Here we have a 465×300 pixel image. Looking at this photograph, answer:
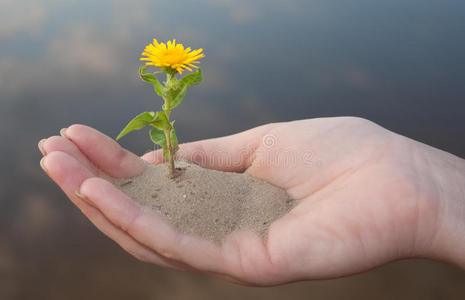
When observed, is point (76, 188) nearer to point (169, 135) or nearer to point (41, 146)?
point (41, 146)

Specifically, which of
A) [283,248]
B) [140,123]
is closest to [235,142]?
[140,123]

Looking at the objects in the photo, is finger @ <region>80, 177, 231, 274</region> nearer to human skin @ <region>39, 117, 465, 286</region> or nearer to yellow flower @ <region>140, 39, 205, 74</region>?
human skin @ <region>39, 117, 465, 286</region>

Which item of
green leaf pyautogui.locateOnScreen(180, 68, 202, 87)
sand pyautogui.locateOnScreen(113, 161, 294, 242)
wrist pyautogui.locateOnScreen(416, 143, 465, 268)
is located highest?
green leaf pyautogui.locateOnScreen(180, 68, 202, 87)

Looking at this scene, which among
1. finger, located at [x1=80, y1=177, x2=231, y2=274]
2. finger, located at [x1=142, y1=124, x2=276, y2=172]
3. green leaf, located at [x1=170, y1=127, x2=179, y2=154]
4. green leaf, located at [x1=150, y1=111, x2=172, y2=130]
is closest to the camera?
finger, located at [x1=80, y1=177, x2=231, y2=274]

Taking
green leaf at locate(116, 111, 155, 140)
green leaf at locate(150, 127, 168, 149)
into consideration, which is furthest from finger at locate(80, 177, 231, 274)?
green leaf at locate(150, 127, 168, 149)

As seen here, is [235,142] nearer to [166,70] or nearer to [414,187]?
[166,70]

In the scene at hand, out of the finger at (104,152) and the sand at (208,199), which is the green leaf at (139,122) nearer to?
the finger at (104,152)

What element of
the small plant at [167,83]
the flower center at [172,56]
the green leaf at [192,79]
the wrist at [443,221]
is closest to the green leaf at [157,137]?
the small plant at [167,83]

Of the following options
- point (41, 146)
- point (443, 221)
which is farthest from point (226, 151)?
point (443, 221)
